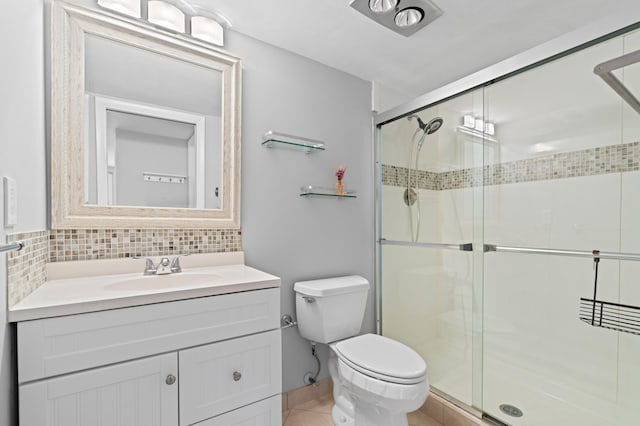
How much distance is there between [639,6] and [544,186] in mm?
771

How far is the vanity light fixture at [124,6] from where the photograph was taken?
1359 millimetres

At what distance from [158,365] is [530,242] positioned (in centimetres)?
175

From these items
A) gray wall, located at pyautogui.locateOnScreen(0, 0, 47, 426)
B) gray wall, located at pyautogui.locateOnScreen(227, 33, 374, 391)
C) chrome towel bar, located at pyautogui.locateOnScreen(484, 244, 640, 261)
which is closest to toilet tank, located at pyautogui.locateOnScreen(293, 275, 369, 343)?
gray wall, located at pyautogui.locateOnScreen(227, 33, 374, 391)

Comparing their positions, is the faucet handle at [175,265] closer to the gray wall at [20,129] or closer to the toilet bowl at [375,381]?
the gray wall at [20,129]

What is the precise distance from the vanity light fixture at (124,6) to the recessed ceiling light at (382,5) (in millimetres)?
1077

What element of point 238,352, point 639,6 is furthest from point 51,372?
point 639,6

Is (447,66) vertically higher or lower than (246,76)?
higher

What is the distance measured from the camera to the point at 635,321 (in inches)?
53.5

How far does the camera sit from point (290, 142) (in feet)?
5.84

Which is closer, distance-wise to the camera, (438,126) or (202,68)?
(202,68)

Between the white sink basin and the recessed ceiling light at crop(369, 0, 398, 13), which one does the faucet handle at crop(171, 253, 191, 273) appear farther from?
the recessed ceiling light at crop(369, 0, 398, 13)

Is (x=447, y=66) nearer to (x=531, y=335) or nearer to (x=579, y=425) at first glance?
(x=531, y=335)

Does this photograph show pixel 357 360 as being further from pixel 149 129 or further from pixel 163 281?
pixel 149 129

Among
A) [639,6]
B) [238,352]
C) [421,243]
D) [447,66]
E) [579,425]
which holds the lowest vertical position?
[579,425]
